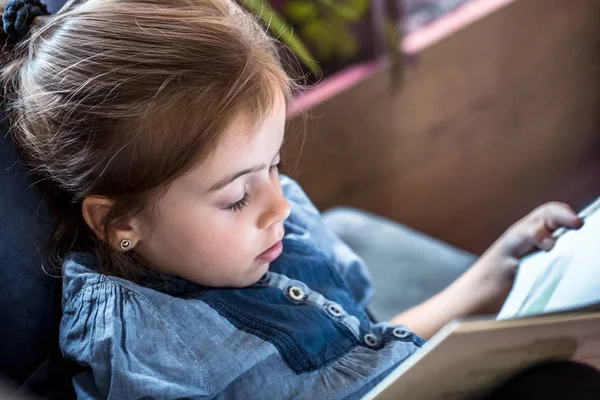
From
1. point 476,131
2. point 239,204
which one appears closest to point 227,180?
point 239,204

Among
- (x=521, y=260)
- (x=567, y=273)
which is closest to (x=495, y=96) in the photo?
(x=521, y=260)

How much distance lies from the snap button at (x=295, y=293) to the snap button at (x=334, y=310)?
0.12 ft

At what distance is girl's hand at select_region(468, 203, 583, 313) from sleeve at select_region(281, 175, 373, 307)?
0.50ft

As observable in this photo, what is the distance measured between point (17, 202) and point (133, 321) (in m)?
0.19

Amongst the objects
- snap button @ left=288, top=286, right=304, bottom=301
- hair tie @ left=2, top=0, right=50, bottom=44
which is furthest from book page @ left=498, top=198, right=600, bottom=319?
hair tie @ left=2, top=0, right=50, bottom=44

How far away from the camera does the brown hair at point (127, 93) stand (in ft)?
2.27

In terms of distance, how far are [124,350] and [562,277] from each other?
0.47m

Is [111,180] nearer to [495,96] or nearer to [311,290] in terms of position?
[311,290]

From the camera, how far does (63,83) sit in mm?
708

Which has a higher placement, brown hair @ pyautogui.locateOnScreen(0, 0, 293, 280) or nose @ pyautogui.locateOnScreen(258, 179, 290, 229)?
brown hair @ pyautogui.locateOnScreen(0, 0, 293, 280)

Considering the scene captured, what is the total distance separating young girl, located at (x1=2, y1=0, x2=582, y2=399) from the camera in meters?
0.69

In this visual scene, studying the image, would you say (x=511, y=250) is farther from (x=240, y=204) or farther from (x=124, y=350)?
(x=124, y=350)

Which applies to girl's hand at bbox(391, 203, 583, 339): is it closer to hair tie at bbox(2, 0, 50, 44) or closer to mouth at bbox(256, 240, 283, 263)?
mouth at bbox(256, 240, 283, 263)

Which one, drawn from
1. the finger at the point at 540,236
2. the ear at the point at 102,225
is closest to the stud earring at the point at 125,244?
the ear at the point at 102,225
